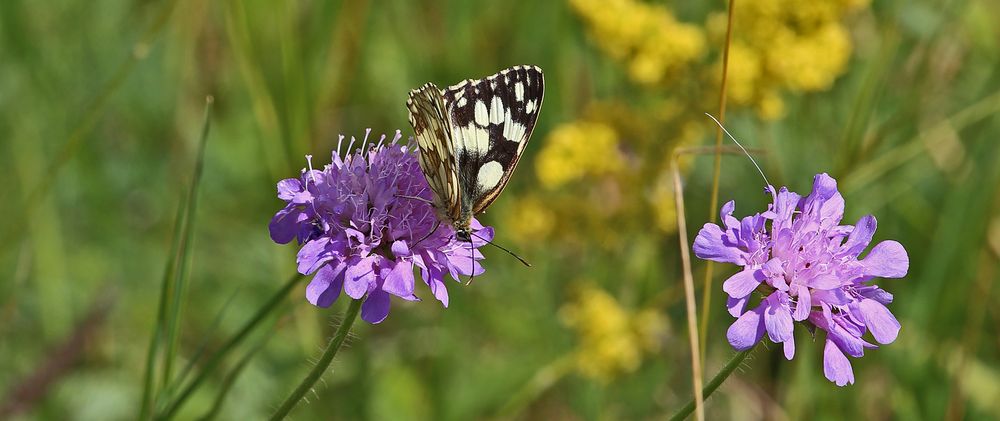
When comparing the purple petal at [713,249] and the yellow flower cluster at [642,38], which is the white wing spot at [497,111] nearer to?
the purple petal at [713,249]

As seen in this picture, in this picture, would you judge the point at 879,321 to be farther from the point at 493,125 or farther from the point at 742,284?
the point at 493,125

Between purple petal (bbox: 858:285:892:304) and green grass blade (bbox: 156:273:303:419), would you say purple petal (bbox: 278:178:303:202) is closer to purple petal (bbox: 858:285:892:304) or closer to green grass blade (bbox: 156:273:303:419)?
green grass blade (bbox: 156:273:303:419)

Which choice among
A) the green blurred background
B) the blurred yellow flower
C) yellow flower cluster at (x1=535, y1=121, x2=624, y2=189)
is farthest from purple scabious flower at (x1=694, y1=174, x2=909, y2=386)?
the blurred yellow flower

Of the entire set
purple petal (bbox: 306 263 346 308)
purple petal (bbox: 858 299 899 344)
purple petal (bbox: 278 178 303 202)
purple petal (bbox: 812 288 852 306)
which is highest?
purple petal (bbox: 278 178 303 202)

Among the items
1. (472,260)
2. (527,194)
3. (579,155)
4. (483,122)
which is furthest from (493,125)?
(527,194)

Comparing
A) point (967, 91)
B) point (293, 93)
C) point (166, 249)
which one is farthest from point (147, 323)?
point (967, 91)

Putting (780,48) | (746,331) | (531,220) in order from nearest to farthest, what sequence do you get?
(746,331)
(780,48)
(531,220)

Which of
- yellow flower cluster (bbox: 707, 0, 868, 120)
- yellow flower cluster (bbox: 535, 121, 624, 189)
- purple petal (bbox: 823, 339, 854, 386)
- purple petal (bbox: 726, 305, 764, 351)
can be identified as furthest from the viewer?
yellow flower cluster (bbox: 535, 121, 624, 189)

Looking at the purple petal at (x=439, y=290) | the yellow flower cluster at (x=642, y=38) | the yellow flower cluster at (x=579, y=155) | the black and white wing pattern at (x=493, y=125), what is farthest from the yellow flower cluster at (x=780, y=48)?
the purple petal at (x=439, y=290)
